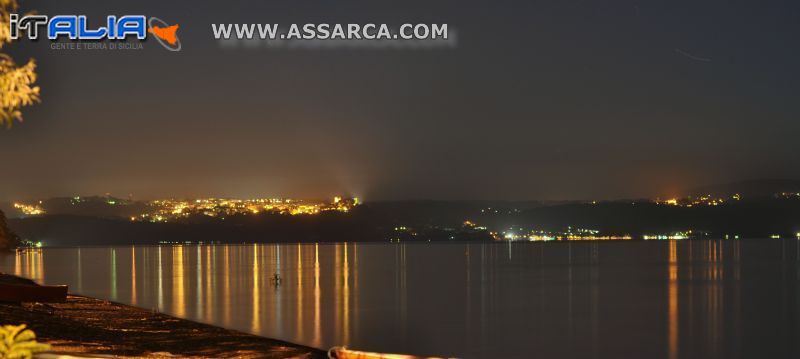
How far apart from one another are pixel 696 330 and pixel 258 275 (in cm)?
4909

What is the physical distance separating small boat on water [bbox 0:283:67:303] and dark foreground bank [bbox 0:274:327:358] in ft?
1.08

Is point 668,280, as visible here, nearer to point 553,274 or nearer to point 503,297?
point 553,274

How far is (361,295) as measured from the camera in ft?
187

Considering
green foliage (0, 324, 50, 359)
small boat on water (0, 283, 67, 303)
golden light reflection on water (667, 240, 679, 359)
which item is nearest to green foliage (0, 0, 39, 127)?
green foliage (0, 324, 50, 359)

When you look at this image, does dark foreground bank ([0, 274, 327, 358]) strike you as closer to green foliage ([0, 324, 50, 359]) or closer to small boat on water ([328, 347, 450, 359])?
small boat on water ([328, 347, 450, 359])

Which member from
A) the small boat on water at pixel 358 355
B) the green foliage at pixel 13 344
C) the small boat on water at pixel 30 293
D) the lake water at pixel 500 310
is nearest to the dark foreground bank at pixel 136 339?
the small boat on water at pixel 30 293

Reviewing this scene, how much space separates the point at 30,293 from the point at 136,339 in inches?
362

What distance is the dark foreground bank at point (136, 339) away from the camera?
60.1ft

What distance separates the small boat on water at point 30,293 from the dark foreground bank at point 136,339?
1.08 ft

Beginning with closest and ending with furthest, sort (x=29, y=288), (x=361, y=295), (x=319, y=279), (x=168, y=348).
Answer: (x=168, y=348) → (x=29, y=288) → (x=361, y=295) → (x=319, y=279)

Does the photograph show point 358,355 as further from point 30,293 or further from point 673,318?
point 673,318

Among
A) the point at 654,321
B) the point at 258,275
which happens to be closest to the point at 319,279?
the point at 258,275

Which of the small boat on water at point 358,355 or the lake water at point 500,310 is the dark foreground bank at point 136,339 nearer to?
the small boat on water at point 358,355

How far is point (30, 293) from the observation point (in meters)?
29.8
